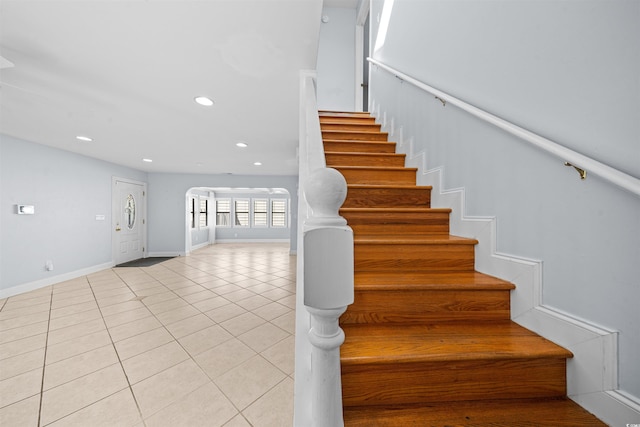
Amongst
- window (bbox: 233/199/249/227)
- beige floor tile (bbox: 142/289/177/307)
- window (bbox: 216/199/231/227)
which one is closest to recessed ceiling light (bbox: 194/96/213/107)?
beige floor tile (bbox: 142/289/177/307)

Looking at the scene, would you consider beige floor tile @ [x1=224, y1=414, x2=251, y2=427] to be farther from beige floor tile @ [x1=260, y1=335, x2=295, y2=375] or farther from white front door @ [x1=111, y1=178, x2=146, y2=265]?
white front door @ [x1=111, y1=178, x2=146, y2=265]

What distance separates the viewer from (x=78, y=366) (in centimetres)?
194

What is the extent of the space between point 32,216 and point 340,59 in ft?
19.8

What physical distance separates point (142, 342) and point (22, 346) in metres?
1.08

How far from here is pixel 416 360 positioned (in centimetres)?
80

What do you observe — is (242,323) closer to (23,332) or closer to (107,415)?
(107,415)

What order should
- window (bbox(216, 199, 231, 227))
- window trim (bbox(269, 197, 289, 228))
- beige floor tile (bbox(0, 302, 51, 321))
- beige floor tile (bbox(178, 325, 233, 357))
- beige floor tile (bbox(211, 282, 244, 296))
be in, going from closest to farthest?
1. beige floor tile (bbox(178, 325, 233, 357))
2. beige floor tile (bbox(0, 302, 51, 321))
3. beige floor tile (bbox(211, 282, 244, 296))
4. window (bbox(216, 199, 231, 227))
5. window trim (bbox(269, 197, 289, 228))

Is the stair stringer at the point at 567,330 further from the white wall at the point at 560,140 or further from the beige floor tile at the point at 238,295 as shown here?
the beige floor tile at the point at 238,295

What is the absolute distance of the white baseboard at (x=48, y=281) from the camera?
11.6 ft

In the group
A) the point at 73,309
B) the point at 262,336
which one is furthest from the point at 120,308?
the point at 262,336

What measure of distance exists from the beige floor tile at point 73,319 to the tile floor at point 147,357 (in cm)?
1

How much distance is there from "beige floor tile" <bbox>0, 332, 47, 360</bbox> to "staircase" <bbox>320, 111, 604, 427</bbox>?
10.2 ft

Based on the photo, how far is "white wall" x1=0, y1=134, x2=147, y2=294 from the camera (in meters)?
3.55

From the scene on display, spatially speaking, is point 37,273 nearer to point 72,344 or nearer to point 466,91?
point 72,344
